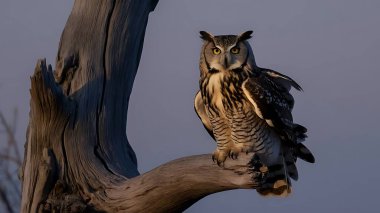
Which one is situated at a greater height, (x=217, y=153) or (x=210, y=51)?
(x=210, y=51)

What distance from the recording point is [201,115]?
5.02 meters

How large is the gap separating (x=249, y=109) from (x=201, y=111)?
0.49 m

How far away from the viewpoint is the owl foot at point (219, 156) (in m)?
3.95

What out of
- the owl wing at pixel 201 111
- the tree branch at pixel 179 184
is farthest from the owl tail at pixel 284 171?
the owl wing at pixel 201 111

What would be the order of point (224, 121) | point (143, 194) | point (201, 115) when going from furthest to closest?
point (201, 115) → point (224, 121) → point (143, 194)

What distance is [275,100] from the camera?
470cm

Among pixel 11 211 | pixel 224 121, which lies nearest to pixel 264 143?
pixel 224 121

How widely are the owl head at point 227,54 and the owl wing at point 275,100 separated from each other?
0.45ft

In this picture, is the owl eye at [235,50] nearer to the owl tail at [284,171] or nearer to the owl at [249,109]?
the owl at [249,109]

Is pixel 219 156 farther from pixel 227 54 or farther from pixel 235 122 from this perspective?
pixel 227 54

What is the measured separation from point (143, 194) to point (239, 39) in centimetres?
119

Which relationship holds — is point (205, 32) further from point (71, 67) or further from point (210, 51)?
point (71, 67)

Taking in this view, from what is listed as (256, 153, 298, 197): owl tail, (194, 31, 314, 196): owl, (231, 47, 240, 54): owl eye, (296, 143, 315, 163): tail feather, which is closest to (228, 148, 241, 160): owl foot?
(194, 31, 314, 196): owl

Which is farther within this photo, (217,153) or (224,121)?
(224,121)
